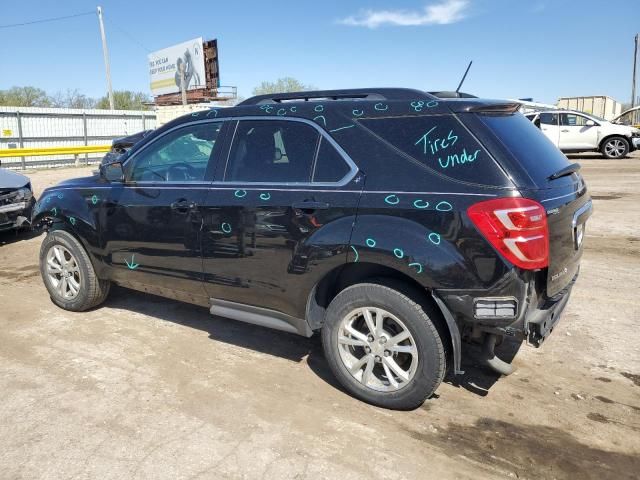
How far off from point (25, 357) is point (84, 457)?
1581mm

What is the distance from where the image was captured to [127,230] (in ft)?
14.1

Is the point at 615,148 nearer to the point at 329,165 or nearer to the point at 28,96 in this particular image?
the point at 329,165

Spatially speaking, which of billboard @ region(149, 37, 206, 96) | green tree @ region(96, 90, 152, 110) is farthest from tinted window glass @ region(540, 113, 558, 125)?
green tree @ region(96, 90, 152, 110)

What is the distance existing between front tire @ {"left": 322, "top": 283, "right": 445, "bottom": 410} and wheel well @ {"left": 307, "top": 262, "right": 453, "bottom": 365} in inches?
2.3

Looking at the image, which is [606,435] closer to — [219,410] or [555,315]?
[555,315]

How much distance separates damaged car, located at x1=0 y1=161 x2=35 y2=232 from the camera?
747 centimetres

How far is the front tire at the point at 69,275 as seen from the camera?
471 centimetres

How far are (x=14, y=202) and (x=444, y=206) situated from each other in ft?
23.4

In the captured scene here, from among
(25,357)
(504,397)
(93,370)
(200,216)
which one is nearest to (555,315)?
(504,397)

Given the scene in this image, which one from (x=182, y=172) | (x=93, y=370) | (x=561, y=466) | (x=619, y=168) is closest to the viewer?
(x=561, y=466)

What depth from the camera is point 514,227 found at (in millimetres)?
2719

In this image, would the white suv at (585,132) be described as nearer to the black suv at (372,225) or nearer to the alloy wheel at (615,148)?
the alloy wheel at (615,148)

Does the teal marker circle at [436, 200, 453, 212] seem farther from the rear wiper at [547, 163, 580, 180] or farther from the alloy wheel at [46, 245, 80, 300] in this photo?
the alloy wheel at [46, 245, 80, 300]

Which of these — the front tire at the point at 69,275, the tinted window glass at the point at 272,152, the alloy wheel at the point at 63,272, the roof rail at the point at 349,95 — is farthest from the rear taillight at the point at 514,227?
the alloy wheel at the point at 63,272
